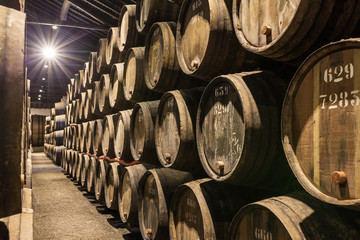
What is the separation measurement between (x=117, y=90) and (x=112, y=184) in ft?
4.64

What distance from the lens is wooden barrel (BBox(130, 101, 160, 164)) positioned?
349cm

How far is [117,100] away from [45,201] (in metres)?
2.78

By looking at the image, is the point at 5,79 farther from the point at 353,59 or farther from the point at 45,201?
the point at 45,201

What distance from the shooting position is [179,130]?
2760 millimetres

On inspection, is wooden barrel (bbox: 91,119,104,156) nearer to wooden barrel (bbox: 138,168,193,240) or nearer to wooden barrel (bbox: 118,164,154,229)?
wooden barrel (bbox: 118,164,154,229)

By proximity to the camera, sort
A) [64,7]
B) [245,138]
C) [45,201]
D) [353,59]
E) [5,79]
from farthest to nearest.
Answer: [64,7] → [45,201] → [245,138] → [353,59] → [5,79]

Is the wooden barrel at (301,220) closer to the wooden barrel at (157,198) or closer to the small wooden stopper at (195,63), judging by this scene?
the small wooden stopper at (195,63)

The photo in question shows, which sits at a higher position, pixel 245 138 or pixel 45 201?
pixel 245 138

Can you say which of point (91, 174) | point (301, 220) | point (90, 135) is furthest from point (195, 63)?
point (91, 174)

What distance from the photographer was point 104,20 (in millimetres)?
8602

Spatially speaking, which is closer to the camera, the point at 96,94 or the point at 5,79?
the point at 5,79

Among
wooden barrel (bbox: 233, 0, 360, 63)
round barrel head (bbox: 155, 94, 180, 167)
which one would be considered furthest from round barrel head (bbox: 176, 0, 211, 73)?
wooden barrel (bbox: 233, 0, 360, 63)

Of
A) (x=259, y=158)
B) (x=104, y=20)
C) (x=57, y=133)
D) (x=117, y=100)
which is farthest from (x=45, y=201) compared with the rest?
(x=57, y=133)

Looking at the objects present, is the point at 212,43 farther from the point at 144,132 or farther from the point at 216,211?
the point at 144,132
